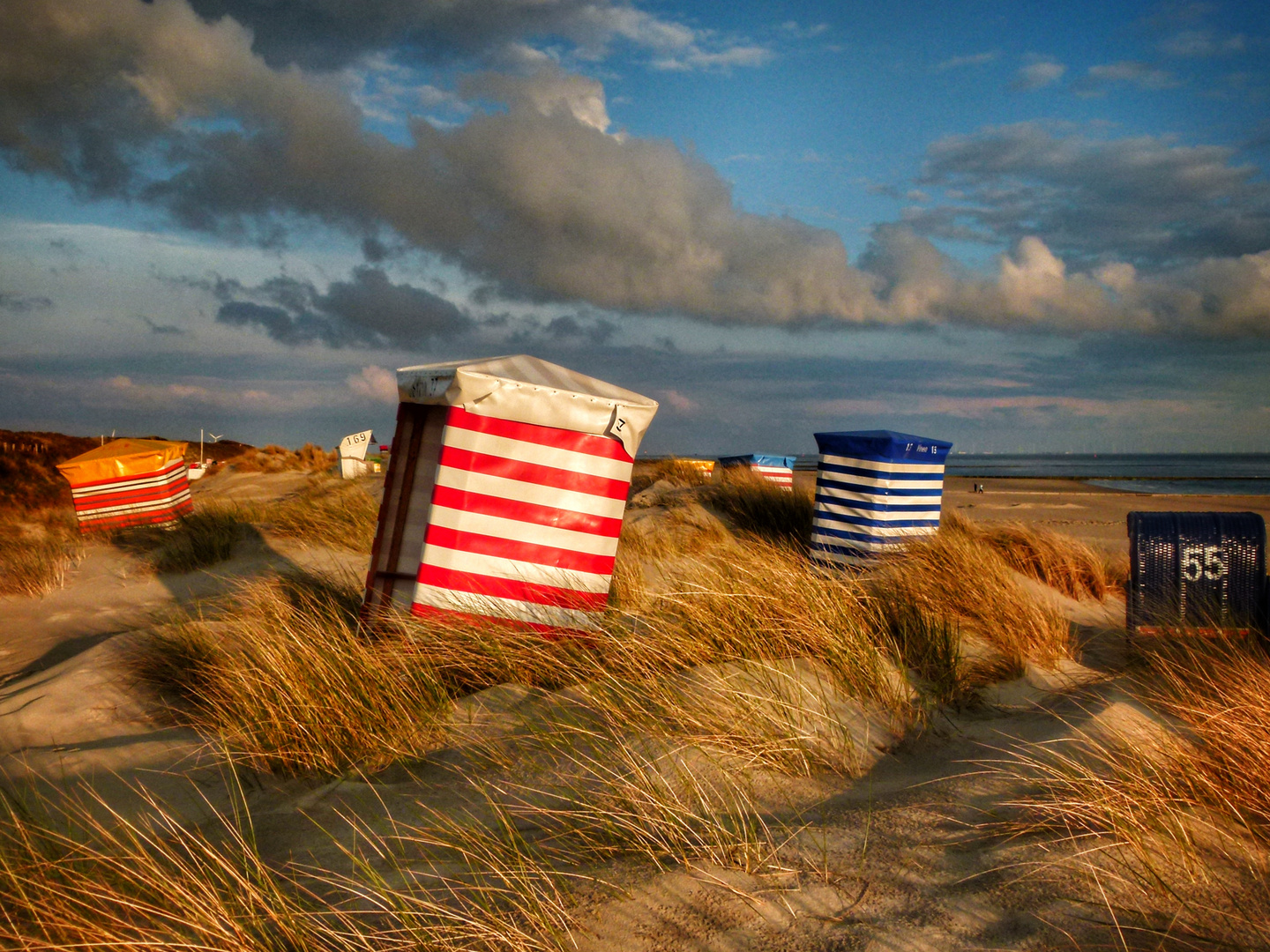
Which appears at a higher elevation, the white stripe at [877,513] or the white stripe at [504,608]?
the white stripe at [877,513]

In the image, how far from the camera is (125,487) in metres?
12.1

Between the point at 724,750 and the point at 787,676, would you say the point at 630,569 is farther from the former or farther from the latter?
the point at 724,750

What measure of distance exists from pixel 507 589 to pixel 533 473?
2.48 ft

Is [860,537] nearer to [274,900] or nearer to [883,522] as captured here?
[883,522]

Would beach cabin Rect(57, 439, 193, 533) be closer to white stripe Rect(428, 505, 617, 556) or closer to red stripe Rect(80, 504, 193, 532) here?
red stripe Rect(80, 504, 193, 532)

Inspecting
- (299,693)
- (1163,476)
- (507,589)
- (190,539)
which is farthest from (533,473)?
(1163,476)

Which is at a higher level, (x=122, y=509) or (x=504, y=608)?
(x=122, y=509)

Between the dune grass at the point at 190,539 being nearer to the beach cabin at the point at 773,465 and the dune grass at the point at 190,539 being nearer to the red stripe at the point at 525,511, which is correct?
the red stripe at the point at 525,511

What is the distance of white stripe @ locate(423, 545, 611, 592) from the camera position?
15.3 ft

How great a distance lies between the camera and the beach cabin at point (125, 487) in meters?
11.9

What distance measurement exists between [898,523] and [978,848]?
6388 millimetres

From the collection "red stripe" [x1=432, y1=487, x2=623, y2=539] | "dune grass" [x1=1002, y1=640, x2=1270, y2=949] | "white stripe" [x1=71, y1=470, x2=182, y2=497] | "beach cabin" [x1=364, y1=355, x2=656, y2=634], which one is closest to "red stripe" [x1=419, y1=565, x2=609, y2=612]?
"beach cabin" [x1=364, y1=355, x2=656, y2=634]


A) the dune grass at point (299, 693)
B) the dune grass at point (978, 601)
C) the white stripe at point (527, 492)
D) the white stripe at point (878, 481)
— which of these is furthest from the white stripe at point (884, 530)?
the dune grass at point (299, 693)

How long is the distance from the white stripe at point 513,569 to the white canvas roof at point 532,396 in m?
0.88
